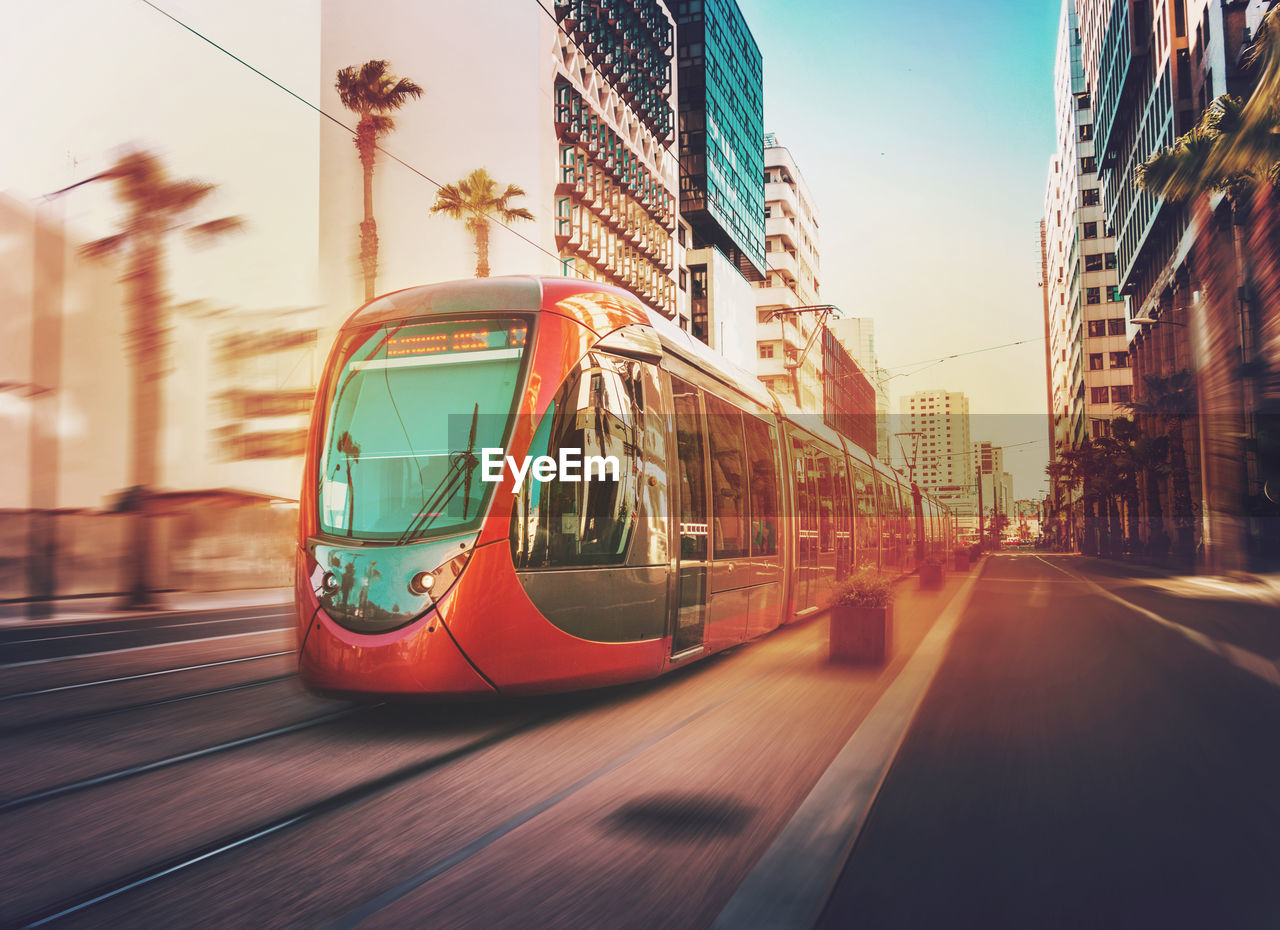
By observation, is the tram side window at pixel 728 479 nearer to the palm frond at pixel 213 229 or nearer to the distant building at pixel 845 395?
the palm frond at pixel 213 229

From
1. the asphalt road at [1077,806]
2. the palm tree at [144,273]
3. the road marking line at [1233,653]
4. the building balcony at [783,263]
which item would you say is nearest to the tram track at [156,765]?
the asphalt road at [1077,806]

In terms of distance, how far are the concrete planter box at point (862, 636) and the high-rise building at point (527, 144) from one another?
20.5 meters

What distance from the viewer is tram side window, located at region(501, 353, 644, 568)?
6184 millimetres

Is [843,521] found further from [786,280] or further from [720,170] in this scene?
[786,280]

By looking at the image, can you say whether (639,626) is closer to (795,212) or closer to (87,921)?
(87,921)

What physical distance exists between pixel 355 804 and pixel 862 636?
605 centimetres

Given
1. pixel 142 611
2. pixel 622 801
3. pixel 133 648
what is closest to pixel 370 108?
pixel 142 611

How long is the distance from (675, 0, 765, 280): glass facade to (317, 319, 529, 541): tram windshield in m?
57.6

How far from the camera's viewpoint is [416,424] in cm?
632

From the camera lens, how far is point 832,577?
14.2 meters

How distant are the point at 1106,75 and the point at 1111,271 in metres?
30.3

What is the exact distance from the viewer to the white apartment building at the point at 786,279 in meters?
75.3

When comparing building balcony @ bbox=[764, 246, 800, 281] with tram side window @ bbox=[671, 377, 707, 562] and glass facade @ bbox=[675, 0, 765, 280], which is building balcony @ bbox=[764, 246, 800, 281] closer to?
glass facade @ bbox=[675, 0, 765, 280]

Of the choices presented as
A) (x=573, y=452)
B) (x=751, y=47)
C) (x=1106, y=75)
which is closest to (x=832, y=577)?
(x=573, y=452)
